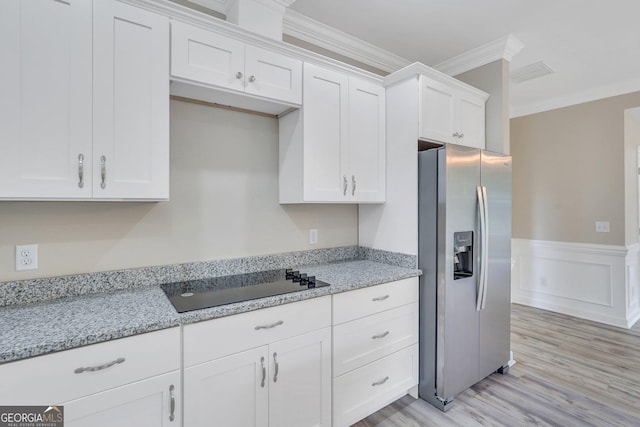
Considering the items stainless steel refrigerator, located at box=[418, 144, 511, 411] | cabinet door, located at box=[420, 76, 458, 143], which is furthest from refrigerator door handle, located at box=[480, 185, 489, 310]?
cabinet door, located at box=[420, 76, 458, 143]

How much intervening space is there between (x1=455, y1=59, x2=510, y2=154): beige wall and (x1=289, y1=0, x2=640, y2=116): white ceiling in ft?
0.81

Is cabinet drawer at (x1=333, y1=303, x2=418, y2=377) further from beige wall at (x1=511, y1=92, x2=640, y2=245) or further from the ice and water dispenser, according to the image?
beige wall at (x1=511, y1=92, x2=640, y2=245)

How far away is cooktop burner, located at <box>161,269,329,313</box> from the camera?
1506 mm

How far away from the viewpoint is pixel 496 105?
2.73 metres

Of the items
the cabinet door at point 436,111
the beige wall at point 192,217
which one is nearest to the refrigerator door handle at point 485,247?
the cabinet door at point 436,111

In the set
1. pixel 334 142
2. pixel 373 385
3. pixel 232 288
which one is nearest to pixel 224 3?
pixel 334 142

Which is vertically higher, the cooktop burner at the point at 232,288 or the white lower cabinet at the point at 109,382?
the cooktop burner at the point at 232,288

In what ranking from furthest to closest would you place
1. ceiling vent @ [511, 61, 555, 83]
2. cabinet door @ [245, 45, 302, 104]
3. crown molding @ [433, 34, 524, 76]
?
1. ceiling vent @ [511, 61, 555, 83]
2. crown molding @ [433, 34, 524, 76]
3. cabinet door @ [245, 45, 302, 104]

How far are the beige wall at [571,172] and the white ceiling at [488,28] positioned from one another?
0.62 m

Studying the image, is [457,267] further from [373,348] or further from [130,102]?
[130,102]

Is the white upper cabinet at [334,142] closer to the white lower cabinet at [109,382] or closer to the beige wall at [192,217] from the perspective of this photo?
the beige wall at [192,217]

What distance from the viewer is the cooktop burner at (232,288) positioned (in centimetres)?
151

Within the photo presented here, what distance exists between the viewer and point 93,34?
1.40 m

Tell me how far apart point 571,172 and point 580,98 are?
91 cm
